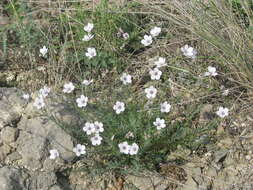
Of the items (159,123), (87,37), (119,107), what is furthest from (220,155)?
(87,37)

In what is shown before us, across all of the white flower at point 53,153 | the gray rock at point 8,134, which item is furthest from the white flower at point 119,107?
the gray rock at point 8,134

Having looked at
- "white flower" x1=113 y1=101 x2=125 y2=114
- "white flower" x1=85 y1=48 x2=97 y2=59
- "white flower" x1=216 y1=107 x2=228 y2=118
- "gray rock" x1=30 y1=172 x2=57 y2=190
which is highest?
"white flower" x1=85 y1=48 x2=97 y2=59

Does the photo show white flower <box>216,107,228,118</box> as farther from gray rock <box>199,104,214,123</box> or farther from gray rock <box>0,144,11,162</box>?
gray rock <box>0,144,11,162</box>

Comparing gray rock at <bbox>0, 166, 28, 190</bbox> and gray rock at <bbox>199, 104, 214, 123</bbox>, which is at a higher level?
gray rock at <bbox>199, 104, 214, 123</bbox>

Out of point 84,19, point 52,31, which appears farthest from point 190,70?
point 52,31

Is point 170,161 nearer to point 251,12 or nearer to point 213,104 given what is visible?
point 213,104

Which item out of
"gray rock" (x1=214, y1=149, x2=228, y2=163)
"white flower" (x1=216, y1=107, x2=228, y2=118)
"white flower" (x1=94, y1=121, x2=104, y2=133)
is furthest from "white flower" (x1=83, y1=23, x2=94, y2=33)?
"gray rock" (x1=214, y1=149, x2=228, y2=163)

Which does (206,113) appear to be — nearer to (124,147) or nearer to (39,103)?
(124,147)
